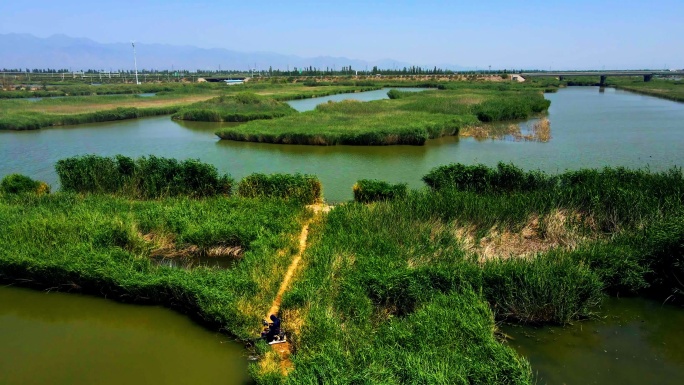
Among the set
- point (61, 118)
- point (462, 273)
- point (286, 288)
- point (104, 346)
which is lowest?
point (104, 346)

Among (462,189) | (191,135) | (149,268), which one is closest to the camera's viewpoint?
(149,268)

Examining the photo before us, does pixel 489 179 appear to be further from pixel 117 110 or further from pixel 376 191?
pixel 117 110

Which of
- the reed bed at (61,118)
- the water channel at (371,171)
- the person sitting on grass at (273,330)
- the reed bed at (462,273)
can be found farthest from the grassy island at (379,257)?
the reed bed at (61,118)

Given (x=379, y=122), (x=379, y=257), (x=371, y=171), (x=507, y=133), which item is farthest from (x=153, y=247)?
(x=507, y=133)

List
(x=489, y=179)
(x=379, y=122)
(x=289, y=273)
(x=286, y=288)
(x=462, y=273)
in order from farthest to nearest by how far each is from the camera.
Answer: (x=379, y=122) → (x=489, y=179) → (x=289, y=273) → (x=286, y=288) → (x=462, y=273)

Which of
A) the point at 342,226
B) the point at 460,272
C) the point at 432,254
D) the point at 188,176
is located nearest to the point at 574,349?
the point at 460,272

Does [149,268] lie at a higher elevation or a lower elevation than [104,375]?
higher

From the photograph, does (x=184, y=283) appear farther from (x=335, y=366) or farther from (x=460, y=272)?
(x=460, y=272)

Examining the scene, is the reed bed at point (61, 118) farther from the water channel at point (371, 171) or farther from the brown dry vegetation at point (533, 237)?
the brown dry vegetation at point (533, 237)
